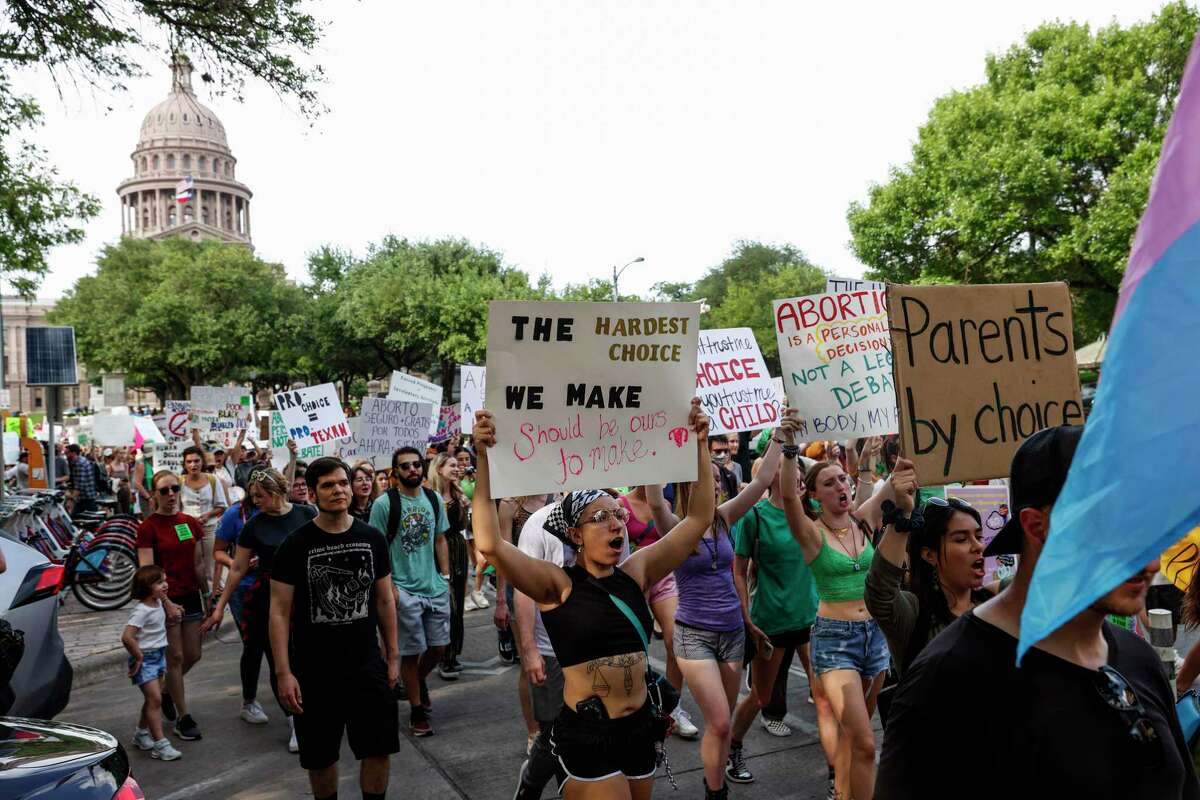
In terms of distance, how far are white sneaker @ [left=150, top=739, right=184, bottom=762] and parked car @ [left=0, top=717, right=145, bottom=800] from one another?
3.34 m

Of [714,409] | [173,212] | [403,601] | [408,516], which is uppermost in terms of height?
[173,212]

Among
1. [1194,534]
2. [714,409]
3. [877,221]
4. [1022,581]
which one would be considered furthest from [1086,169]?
[1022,581]

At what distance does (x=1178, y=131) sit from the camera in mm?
1336

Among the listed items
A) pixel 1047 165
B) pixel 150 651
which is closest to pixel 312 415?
pixel 150 651

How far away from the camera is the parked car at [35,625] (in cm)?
545

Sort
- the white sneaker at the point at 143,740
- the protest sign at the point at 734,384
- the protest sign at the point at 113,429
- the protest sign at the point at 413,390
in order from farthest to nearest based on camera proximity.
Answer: the protest sign at the point at 113,429 → the protest sign at the point at 413,390 → the protest sign at the point at 734,384 → the white sneaker at the point at 143,740

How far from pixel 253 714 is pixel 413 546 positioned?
69.0 inches

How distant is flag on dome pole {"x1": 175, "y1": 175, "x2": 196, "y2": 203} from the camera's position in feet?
379

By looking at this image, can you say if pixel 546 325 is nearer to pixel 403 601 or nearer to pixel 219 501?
pixel 403 601

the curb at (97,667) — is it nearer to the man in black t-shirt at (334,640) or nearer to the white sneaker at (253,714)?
the white sneaker at (253,714)

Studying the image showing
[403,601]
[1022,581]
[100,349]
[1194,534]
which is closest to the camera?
[1022,581]

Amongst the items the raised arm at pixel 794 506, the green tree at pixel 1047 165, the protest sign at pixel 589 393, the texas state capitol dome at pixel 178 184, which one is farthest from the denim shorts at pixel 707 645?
the texas state capitol dome at pixel 178 184

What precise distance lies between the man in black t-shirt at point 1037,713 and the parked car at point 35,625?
5.19 metres

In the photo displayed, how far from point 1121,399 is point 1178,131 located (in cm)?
41
